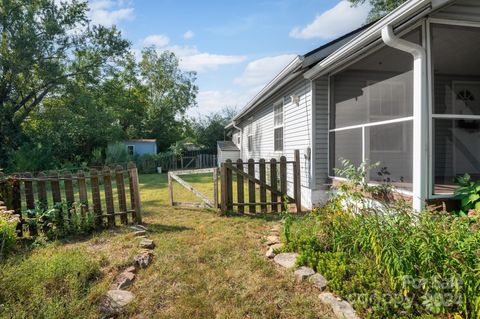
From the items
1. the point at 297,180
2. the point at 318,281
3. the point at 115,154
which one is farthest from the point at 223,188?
the point at 115,154

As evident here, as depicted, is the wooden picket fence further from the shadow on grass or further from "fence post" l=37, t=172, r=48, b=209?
the shadow on grass

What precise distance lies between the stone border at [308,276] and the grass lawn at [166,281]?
79 millimetres

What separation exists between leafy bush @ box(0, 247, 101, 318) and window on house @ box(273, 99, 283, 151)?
6.39 m

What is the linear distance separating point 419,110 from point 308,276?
8.22ft

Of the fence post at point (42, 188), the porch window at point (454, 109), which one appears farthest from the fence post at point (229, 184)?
the porch window at point (454, 109)

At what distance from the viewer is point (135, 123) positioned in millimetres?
25828

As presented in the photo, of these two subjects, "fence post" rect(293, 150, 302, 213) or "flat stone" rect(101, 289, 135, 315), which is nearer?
"flat stone" rect(101, 289, 135, 315)

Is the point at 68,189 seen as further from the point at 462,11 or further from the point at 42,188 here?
the point at 462,11

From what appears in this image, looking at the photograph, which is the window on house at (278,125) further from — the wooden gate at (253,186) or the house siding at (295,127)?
the wooden gate at (253,186)

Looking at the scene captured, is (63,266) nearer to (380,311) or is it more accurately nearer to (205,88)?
(380,311)

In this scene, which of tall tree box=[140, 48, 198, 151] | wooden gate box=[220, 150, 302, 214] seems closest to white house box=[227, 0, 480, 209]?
wooden gate box=[220, 150, 302, 214]

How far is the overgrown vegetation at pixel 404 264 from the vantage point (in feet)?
6.77

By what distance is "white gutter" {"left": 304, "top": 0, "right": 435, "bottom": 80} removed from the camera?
306 centimetres

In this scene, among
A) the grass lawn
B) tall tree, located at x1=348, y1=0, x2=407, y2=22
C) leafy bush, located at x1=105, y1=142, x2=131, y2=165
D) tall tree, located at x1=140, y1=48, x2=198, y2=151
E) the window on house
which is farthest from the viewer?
tall tree, located at x1=140, y1=48, x2=198, y2=151
